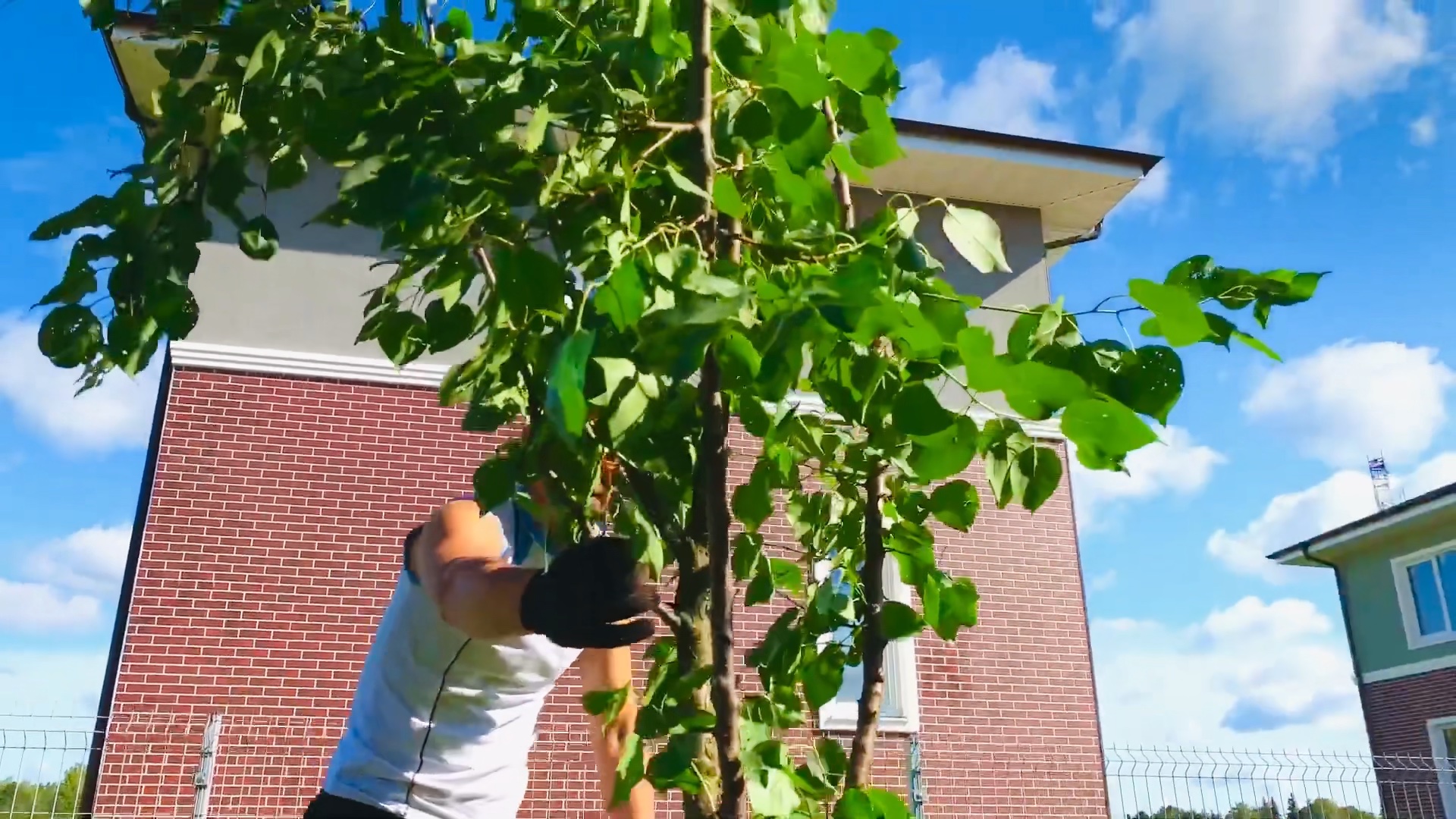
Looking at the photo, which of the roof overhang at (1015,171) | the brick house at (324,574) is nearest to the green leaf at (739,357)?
the brick house at (324,574)

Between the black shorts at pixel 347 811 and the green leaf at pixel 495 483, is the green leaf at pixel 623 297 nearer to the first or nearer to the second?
the green leaf at pixel 495 483

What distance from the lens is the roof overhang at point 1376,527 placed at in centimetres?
1802

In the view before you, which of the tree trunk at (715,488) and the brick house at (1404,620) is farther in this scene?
the brick house at (1404,620)

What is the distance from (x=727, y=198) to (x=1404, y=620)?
22.3 meters

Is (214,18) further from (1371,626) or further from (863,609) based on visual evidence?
(1371,626)

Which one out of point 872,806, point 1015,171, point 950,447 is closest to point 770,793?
point 872,806

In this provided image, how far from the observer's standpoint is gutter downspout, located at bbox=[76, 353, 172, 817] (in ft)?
23.0

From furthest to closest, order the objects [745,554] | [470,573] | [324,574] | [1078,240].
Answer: [1078,240], [324,574], [745,554], [470,573]

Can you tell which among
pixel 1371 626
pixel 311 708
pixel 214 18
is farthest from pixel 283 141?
pixel 1371 626

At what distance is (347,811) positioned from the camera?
96.7 inches

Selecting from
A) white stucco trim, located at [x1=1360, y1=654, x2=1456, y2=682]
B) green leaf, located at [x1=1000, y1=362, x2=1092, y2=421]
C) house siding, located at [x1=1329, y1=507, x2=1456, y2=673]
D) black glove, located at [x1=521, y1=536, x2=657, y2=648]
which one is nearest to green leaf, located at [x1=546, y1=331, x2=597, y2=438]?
green leaf, located at [x1=1000, y1=362, x2=1092, y2=421]

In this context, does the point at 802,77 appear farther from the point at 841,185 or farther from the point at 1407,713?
the point at 1407,713

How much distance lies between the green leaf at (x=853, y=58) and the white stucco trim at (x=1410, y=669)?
70.1ft

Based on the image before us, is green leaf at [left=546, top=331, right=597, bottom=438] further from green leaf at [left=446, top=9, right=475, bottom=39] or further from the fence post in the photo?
the fence post
